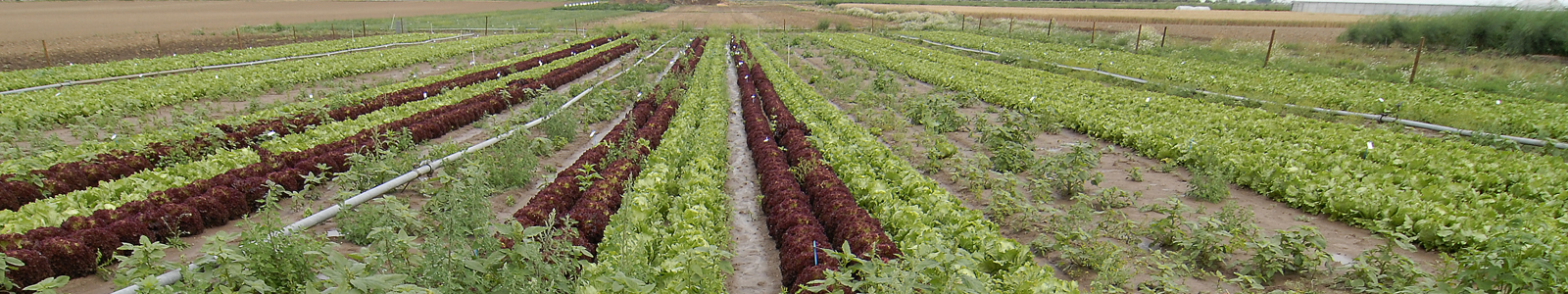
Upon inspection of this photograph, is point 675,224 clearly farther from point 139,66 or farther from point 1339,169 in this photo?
point 139,66

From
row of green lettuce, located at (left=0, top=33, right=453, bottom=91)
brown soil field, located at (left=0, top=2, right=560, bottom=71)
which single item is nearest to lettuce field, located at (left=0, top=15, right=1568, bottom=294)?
row of green lettuce, located at (left=0, top=33, right=453, bottom=91)

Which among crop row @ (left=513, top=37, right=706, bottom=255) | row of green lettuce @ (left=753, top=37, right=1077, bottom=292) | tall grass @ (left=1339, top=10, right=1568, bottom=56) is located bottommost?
crop row @ (left=513, top=37, right=706, bottom=255)

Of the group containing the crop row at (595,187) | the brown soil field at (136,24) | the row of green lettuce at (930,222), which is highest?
the row of green lettuce at (930,222)

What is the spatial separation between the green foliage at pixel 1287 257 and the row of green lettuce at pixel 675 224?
14.4 feet

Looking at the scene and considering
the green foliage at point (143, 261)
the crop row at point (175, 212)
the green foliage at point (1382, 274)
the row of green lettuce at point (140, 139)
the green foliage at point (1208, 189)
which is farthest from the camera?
the green foliage at point (1208, 189)

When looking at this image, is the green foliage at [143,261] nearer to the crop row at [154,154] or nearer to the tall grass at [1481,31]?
the crop row at [154,154]

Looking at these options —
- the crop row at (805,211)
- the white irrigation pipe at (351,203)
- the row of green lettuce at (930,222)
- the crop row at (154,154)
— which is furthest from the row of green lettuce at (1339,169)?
the crop row at (154,154)

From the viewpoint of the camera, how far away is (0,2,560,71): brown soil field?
26.8m

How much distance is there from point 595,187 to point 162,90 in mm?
13053

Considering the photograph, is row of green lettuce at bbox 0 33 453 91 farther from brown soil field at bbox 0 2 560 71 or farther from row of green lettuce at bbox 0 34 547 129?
brown soil field at bbox 0 2 560 71

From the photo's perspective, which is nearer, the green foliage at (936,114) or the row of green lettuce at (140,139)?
the row of green lettuce at (140,139)

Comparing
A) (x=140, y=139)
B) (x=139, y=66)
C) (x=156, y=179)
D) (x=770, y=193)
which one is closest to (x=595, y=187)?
(x=770, y=193)

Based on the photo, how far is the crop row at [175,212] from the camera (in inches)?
225

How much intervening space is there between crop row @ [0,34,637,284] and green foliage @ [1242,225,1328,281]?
8564mm
